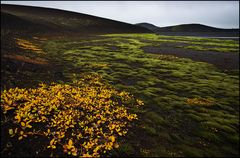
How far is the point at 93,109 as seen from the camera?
13492mm

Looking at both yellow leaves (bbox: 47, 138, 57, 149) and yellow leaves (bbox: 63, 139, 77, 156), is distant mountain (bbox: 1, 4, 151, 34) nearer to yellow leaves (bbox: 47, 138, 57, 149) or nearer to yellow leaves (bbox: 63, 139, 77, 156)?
yellow leaves (bbox: 47, 138, 57, 149)

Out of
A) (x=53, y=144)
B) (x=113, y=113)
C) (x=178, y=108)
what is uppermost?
(x=178, y=108)

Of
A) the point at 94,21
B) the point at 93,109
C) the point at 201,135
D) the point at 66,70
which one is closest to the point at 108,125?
the point at 93,109

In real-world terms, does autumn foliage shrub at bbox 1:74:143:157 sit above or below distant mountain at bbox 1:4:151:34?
below

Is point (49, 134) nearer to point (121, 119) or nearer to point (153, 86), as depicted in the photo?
point (121, 119)

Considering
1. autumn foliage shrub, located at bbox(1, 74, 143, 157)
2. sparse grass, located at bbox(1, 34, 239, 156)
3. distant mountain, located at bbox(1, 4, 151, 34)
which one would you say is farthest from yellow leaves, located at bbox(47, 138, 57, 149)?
distant mountain, located at bbox(1, 4, 151, 34)

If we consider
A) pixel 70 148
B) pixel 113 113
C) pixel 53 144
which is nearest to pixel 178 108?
pixel 113 113

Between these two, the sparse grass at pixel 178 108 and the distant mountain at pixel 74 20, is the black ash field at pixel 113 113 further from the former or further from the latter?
the distant mountain at pixel 74 20

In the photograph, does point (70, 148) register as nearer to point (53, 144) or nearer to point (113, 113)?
point (53, 144)

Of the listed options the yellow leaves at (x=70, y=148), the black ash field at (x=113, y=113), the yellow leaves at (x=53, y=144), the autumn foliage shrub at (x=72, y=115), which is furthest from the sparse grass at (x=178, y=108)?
the yellow leaves at (x=53, y=144)

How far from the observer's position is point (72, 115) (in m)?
12.4

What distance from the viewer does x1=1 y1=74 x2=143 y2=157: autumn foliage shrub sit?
9.88 metres

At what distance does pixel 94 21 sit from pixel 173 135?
110 m

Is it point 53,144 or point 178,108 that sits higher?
point 178,108
